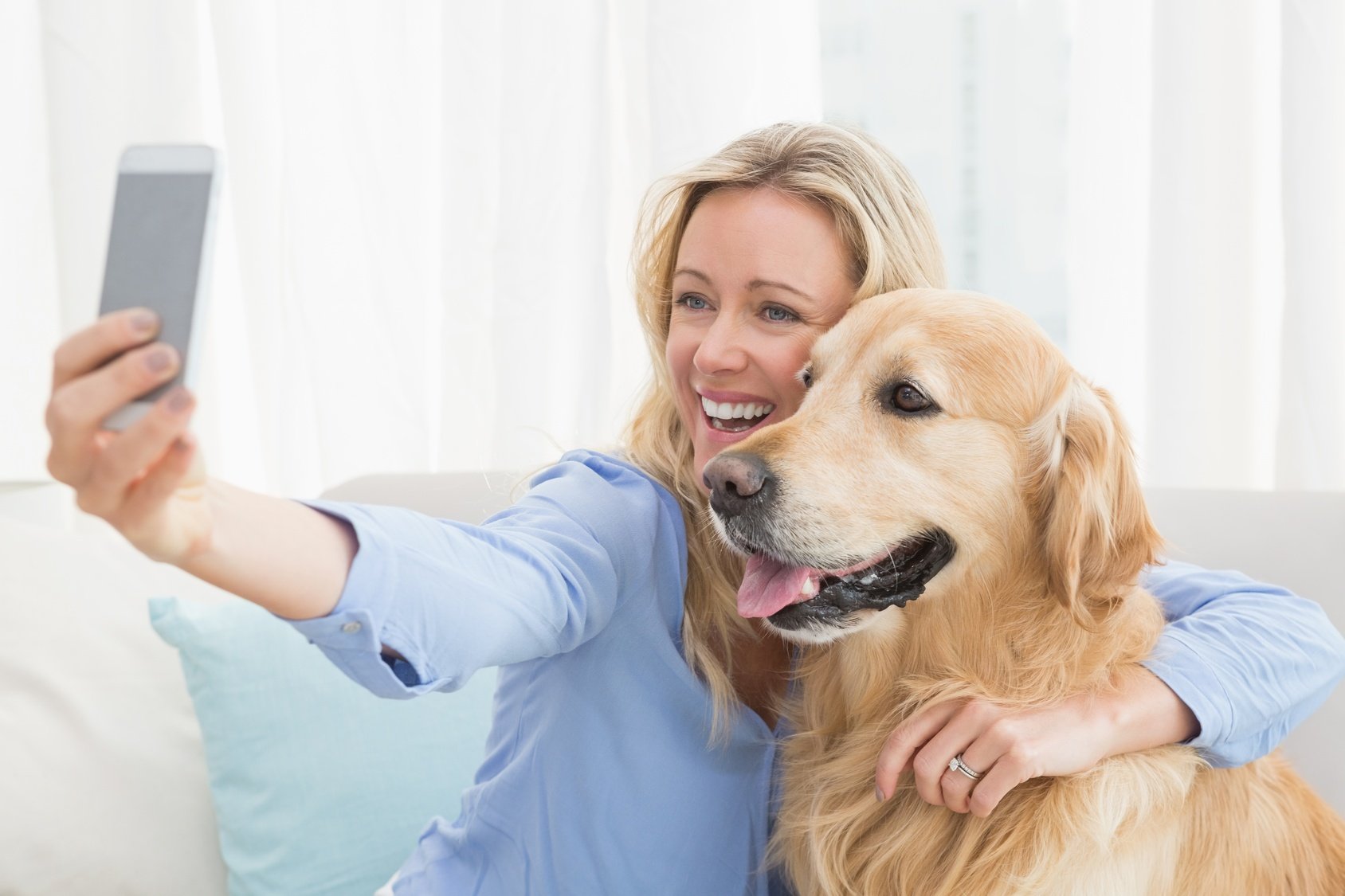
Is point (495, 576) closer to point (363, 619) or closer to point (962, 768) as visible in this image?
point (363, 619)

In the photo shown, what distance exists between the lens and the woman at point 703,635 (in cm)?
120

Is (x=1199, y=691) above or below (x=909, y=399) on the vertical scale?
below

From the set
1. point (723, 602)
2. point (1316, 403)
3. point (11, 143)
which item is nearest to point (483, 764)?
point (723, 602)

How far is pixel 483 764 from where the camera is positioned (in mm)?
1466

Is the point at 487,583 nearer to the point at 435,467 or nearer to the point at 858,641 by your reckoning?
the point at 858,641

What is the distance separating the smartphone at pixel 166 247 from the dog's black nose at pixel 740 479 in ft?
2.15

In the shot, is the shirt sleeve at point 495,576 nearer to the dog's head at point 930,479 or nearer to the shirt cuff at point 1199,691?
the dog's head at point 930,479

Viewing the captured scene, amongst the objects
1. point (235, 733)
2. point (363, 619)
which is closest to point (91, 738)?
point (235, 733)

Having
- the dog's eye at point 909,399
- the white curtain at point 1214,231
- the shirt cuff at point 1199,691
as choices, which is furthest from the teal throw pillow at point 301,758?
the white curtain at point 1214,231

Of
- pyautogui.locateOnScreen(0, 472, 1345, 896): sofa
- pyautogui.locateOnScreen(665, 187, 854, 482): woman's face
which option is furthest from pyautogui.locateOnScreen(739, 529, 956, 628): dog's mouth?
pyautogui.locateOnScreen(0, 472, 1345, 896): sofa

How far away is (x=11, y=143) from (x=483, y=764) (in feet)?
7.77

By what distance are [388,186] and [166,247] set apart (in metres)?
2.20

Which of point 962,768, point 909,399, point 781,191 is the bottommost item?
point 962,768

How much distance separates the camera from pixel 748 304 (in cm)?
141
